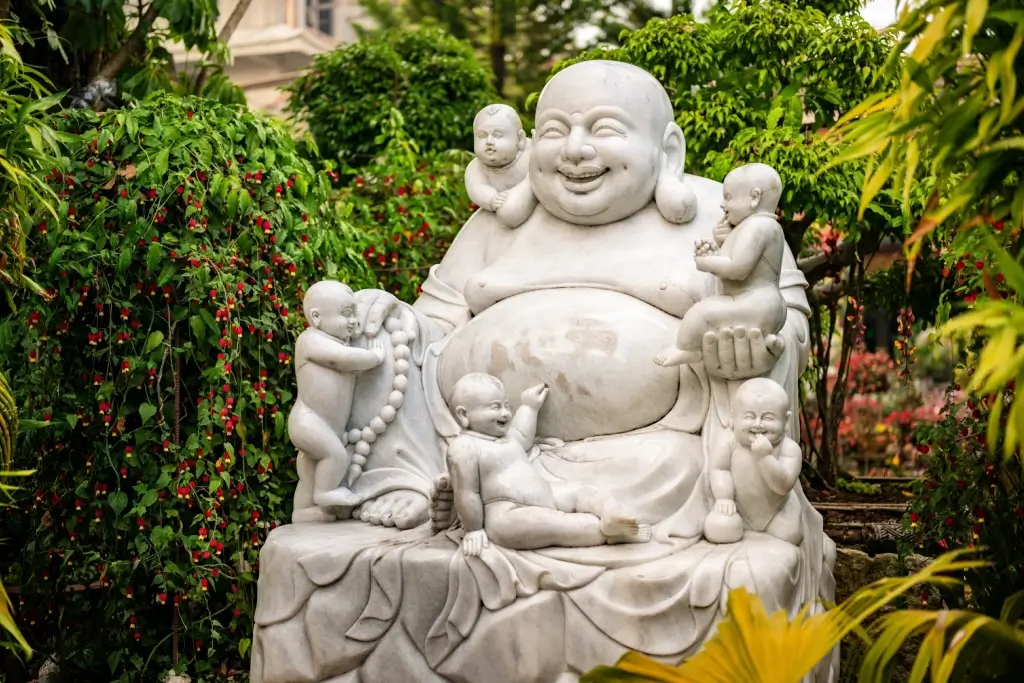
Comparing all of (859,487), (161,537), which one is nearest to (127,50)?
(161,537)

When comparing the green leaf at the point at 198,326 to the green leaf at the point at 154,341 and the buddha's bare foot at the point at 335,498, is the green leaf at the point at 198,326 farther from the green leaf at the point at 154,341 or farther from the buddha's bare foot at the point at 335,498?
the buddha's bare foot at the point at 335,498

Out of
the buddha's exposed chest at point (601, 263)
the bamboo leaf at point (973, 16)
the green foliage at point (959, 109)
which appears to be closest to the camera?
the bamboo leaf at point (973, 16)

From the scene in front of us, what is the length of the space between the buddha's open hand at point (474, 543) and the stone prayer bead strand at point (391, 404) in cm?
56

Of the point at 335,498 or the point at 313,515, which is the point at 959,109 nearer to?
the point at 335,498

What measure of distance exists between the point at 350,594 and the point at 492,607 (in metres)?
0.40

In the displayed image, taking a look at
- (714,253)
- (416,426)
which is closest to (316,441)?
(416,426)

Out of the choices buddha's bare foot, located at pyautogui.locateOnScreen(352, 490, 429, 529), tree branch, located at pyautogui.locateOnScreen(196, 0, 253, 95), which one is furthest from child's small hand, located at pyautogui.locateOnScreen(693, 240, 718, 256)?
tree branch, located at pyautogui.locateOnScreen(196, 0, 253, 95)

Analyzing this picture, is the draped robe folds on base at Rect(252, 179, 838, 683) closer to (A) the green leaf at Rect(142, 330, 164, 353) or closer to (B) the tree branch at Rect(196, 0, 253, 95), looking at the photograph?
(A) the green leaf at Rect(142, 330, 164, 353)

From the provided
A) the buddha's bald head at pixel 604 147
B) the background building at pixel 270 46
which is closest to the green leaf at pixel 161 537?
the buddha's bald head at pixel 604 147

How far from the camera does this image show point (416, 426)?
13.7 ft

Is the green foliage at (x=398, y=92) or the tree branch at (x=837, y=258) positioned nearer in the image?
the tree branch at (x=837, y=258)

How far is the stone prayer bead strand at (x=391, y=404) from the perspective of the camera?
161 inches

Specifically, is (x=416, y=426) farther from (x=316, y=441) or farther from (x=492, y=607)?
(x=492, y=607)

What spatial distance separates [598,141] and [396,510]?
1.21 m
